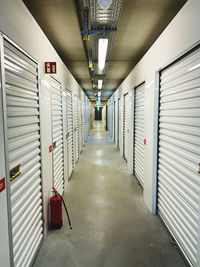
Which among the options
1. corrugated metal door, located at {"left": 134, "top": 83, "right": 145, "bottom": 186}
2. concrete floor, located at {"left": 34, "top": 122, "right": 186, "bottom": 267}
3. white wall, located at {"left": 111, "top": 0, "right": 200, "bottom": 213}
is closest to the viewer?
white wall, located at {"left": 111, "top": 0, "right": 200, "bottom": 213}

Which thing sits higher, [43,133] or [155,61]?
[155,61]

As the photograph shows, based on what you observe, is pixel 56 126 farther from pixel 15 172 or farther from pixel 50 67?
pixel 15 172

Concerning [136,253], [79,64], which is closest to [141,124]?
[136,253]

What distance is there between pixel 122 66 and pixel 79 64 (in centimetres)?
145

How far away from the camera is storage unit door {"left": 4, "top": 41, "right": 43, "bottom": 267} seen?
1.46m

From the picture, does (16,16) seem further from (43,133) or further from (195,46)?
(195,46)

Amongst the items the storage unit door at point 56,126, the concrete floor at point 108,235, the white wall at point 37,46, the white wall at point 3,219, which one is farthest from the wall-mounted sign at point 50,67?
→ the concrete floor at point 108,235

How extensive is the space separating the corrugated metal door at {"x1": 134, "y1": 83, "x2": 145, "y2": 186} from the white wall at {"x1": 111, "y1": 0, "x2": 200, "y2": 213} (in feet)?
1.79

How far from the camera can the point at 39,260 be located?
6.42 ft

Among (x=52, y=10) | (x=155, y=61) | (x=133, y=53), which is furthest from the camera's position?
(x=133, y=53)

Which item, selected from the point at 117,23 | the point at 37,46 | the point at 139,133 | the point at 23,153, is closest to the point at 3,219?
the point at 23,153

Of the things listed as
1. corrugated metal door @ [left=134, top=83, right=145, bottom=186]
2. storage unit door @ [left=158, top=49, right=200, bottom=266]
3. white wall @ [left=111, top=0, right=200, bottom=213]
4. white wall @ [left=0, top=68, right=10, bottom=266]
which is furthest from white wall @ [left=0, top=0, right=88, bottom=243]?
corrugated metal door @ [left=134, top=83, right=145, bottom=186]

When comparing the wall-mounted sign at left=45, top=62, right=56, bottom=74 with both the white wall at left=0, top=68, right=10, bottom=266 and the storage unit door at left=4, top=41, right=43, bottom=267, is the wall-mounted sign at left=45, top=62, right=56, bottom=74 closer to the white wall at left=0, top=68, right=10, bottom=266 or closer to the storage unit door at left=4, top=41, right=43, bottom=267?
the storage unit door at left=4, top=41, right=43, bottom=267

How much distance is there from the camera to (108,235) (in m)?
2.37
